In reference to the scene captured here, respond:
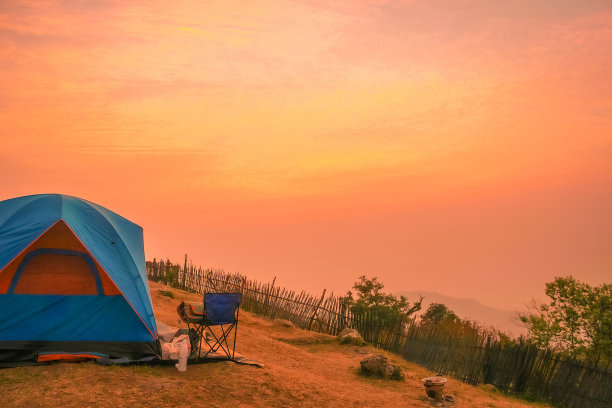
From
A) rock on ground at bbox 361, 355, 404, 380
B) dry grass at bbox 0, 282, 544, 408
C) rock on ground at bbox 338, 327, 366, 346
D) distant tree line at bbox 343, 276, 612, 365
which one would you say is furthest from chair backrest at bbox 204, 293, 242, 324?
distant tree line at bbox 343, 276, 612, 365

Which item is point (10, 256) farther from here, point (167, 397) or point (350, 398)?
point (350, 398)

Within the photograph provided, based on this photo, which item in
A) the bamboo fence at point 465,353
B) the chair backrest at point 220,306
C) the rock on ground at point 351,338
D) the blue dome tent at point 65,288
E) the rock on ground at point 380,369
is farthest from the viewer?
the rock on ground at point 351,338

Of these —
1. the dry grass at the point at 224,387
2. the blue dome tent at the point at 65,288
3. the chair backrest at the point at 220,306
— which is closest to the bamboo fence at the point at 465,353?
the dry grass at the point at 224,387

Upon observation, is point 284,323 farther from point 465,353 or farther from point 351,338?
point 465,353

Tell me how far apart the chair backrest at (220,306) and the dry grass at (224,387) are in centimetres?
76

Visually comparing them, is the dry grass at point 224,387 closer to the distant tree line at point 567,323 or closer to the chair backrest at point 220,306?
the chair backrest at point 220,306

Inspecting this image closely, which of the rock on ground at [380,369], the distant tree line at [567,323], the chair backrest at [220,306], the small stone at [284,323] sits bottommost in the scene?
the small stone at [284,323]

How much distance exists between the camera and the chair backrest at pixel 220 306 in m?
8.05

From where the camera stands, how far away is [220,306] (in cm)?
810

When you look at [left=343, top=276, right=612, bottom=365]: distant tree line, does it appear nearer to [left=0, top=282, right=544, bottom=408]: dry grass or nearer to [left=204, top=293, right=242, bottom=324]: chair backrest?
[left=0, top=282, right=544, bottom=408]: dry grass

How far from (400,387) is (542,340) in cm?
675

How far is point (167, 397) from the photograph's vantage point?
6.49 metres

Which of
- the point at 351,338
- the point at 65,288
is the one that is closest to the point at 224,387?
the point at 65,288

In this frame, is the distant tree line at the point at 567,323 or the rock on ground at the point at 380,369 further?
the distant tree line at the point at 567,323
